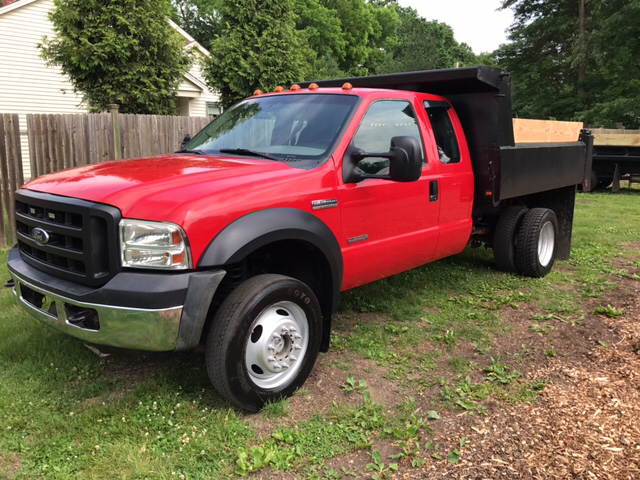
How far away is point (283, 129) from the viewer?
165 inches

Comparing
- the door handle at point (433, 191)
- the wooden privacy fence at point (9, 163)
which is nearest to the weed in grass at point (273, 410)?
the door handle at point (433, 191)

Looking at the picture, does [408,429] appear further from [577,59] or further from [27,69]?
[577,59]

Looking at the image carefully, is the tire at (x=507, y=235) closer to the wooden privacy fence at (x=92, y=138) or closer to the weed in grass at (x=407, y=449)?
the weed in grass at (x=407, y=449)

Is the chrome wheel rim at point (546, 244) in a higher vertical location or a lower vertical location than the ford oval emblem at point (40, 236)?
lower

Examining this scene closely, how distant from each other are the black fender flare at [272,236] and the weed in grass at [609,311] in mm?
2853

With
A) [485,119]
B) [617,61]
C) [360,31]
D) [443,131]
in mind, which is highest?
[360,31]

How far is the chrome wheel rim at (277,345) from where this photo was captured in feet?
10.7

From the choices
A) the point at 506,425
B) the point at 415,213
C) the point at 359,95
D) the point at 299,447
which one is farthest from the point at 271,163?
the point at 506,425

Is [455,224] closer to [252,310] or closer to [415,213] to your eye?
[415,213]

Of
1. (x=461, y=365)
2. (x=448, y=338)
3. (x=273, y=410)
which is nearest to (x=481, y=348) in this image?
(x=448, y=338)

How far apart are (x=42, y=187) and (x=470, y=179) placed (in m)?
3.66

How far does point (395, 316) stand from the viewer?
4.97 meters

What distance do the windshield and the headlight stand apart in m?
1.24

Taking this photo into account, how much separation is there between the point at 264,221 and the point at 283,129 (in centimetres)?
→ 126
